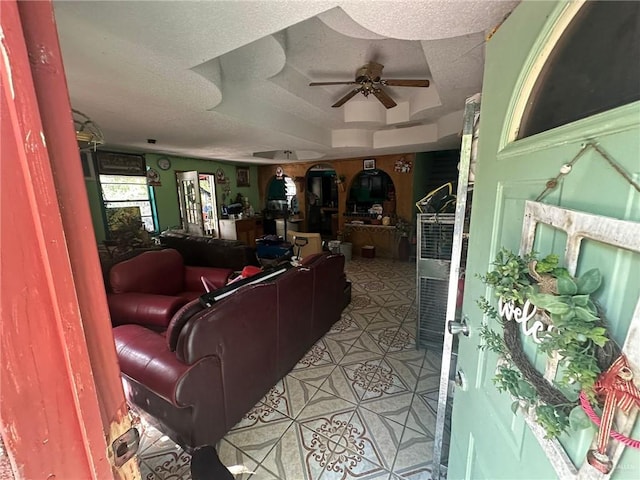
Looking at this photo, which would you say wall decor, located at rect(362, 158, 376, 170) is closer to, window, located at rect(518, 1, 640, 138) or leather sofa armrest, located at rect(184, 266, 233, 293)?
leather sofa armrest, located at rect(184, 266, 233, 293)

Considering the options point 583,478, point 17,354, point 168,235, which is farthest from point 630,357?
point 168,235

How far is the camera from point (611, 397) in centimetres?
40

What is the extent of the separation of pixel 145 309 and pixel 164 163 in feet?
14.0

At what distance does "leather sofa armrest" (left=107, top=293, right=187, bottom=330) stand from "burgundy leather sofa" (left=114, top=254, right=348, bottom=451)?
0.33m

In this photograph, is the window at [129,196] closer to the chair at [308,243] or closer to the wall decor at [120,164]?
the wall decor at [120,164]

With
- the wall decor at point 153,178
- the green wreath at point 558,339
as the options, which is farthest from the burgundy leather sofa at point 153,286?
the wall decor at point 153,178

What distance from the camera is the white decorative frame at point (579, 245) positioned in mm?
381

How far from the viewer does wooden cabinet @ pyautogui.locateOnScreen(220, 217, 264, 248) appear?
614cm

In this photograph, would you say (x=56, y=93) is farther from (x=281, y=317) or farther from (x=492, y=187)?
(x=281, y=317)

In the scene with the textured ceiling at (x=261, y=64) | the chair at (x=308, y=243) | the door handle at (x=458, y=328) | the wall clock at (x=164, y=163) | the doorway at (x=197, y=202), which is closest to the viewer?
the door handle at (x=458, y=328)

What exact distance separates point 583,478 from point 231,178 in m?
7.38

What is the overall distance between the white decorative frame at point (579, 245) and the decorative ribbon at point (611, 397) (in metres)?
0.01

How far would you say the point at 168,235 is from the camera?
14.2 ft

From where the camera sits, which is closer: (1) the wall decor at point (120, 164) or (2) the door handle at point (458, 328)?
(2) the door handle at point (458, 328)
